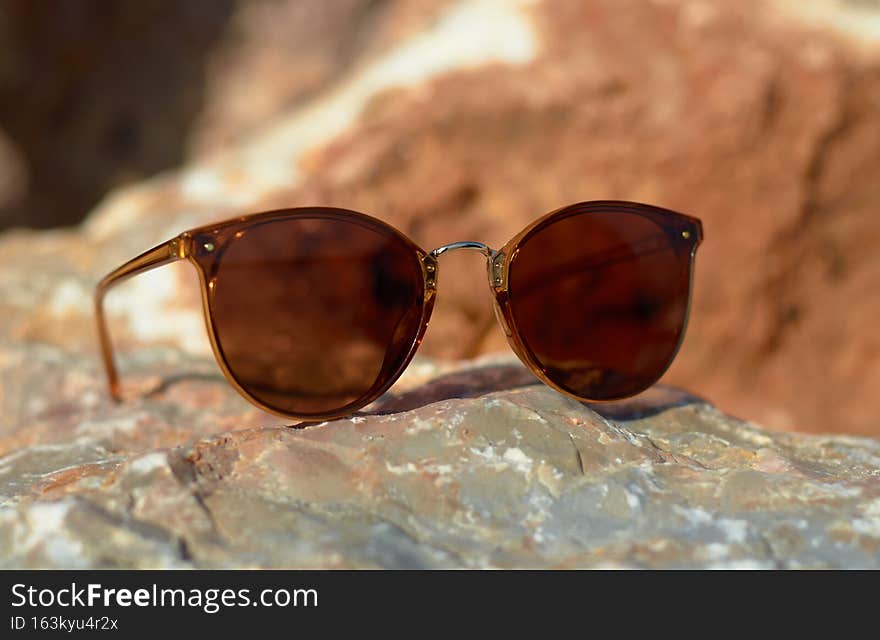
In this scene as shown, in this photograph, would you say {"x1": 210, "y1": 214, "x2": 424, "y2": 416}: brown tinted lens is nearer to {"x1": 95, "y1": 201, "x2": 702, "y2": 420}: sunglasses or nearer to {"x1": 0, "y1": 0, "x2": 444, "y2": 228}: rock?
{"x1": 95, "y1": 201, "x2": 702, "y2": 420}: sunglasses

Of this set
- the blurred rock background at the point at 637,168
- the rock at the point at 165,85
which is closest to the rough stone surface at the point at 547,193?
the blurred rock background at the point at 637,168

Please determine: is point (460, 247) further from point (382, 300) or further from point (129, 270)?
point (129, 270)

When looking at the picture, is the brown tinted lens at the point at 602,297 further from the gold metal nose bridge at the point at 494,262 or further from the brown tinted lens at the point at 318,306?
the brown tinted lens at the point at 318,306

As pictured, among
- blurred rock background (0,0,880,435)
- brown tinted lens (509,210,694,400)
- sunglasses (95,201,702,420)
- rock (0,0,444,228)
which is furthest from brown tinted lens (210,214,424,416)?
rock (0,0,444,228)

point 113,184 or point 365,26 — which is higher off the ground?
point 365,26

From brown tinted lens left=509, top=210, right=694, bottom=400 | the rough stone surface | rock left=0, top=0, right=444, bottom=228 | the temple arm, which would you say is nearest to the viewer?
the temple arm
